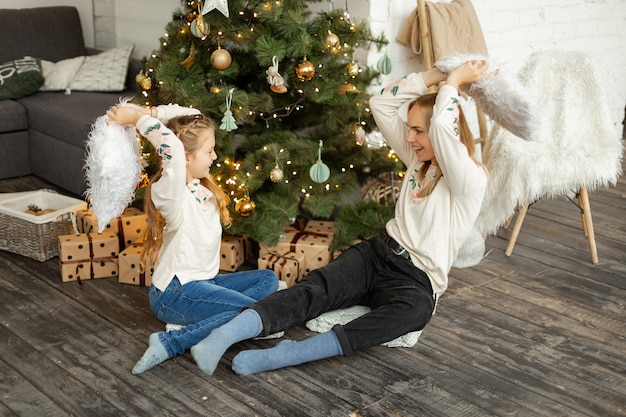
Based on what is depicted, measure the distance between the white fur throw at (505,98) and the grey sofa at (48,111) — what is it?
2.03 metres

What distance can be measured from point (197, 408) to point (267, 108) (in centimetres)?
123

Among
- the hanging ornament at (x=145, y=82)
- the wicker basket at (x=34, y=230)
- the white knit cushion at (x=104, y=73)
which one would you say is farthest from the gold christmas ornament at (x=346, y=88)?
the white knit cushion at (x=104, y=73)

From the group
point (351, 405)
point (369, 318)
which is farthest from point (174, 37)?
point (351, 405)

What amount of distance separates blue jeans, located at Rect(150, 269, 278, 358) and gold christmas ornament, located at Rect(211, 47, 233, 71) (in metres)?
0.79

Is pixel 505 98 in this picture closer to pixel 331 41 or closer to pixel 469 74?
pixel 469 74

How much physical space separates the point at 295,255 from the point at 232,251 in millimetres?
247

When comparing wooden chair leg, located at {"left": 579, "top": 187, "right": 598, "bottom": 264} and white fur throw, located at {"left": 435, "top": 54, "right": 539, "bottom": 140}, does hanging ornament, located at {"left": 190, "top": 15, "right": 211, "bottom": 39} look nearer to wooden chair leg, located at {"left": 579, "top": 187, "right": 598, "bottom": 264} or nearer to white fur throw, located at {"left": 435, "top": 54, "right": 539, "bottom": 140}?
white fur throw, located at {"left": 435, "top": 54, "right": 539, "bottom": 140}

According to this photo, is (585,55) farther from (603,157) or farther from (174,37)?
(174,37)

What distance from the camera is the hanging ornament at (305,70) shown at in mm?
2832

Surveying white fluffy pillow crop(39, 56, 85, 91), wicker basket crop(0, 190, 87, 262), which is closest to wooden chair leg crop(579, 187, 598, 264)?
wicker basket crop(0, 190, 87, 262)

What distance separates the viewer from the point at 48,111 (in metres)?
4.08

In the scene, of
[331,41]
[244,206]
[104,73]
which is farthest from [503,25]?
[104,73]

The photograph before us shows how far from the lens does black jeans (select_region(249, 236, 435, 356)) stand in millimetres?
2418

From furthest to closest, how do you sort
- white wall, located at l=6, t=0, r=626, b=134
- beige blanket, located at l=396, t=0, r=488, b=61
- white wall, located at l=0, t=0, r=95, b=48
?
white wall, located at l=0, t=0, r=95, b=48 → white wall, located at l=6, t=0, r=626, b=134 → beige blanket, located at l=396, t=0, r=488, b=61
